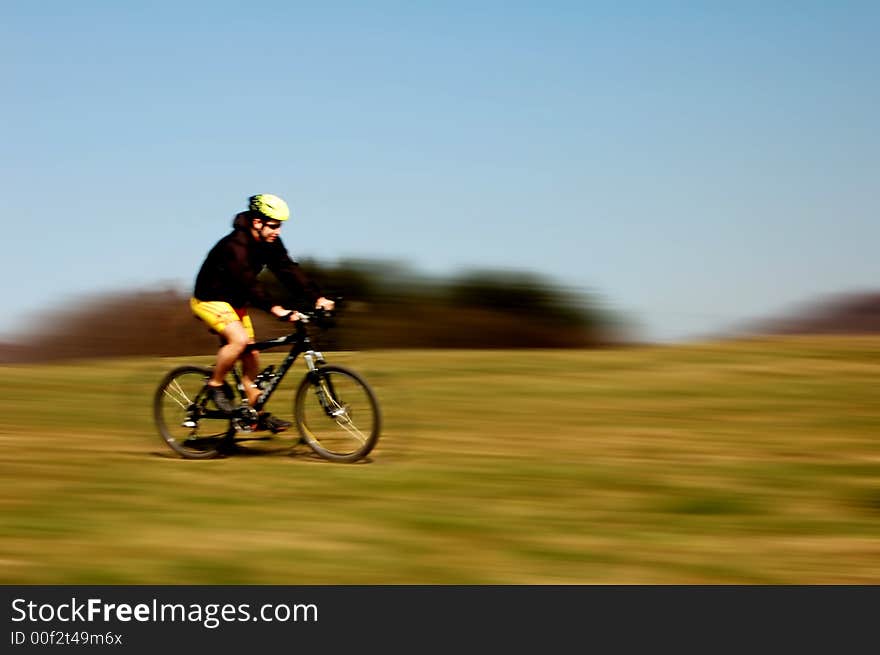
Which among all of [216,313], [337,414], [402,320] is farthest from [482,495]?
[402,320]

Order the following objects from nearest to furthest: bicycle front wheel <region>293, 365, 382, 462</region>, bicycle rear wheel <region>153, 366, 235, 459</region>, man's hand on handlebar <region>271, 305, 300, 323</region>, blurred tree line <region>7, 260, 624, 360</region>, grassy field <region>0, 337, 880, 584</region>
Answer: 1. grassy field <region>0, 337, 880, 584</region>
2. man's hand on handlebar <region>271, 305, 300, 323</region>
3. bicycle front wheel <region>293, 365, 382, 462</region>
4. bicycle rear wheel <region>153, 366, 235, 459</region>
5. blurred tree line <region>7, 260, 624, 360</region>

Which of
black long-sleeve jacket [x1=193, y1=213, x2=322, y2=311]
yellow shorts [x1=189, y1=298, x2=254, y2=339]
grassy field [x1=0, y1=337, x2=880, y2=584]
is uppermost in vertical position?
black long-sleeve jacket [x1=193, y1=213, x2=322, y2=311]

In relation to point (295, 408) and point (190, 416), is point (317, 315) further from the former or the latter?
point (190, 416)

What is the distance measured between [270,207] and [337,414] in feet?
5.47

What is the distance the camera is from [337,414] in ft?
32.5

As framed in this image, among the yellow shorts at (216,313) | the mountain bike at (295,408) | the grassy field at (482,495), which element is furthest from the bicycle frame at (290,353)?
the grassy field at (482,495)

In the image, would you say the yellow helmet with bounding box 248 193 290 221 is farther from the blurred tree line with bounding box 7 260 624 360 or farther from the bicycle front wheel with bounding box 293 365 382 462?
the blurred tree line with bounding box 7 260 624 360

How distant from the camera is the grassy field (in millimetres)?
6777

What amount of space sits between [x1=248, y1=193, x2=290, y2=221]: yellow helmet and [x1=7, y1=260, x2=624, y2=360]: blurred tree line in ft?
45.2

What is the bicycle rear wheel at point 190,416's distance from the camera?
34.0ft

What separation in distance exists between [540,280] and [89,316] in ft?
29.0

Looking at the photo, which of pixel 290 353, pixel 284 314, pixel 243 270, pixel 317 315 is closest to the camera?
pixel 284 314

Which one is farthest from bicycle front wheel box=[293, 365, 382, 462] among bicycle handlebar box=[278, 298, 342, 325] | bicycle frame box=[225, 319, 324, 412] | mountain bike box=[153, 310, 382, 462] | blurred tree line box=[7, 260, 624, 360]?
blurred tree line box=[7, 260, 624, 360]
